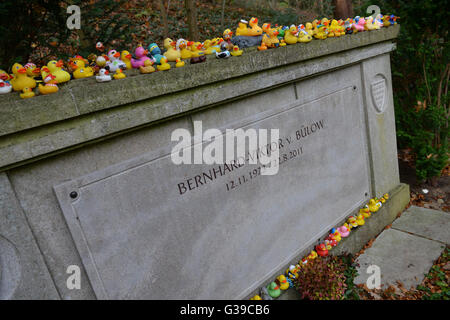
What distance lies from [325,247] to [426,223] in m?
1.59

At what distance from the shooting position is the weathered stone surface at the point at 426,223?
3469 mm

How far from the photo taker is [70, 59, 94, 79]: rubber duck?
5.60 feet

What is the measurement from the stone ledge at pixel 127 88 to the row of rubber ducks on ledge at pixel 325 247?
1.90 meters

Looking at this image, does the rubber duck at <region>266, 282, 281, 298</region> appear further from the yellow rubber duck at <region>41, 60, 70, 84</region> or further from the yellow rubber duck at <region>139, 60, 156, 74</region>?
the yellow rubber duck at <region>41, 60, 70, 84</region>

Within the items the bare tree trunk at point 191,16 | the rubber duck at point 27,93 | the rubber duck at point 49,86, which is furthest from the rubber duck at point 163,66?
the bare tree trunk at point 191,16

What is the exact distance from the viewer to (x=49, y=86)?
1.51 meters

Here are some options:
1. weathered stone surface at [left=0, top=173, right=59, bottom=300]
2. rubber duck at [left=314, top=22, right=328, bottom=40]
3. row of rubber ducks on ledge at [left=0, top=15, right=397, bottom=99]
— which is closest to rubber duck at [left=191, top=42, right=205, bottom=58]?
row of rubber ducks on ledge at [left=0, top=15, right=397, bottom=99]

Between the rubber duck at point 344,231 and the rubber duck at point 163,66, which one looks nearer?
the rubber duck at point 163,66

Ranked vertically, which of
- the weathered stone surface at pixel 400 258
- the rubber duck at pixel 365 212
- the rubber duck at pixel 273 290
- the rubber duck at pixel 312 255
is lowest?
the weathered stone surface at pixel 400 258

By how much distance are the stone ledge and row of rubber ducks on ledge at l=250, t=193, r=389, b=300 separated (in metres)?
1.90

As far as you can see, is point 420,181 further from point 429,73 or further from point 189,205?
point 189,205

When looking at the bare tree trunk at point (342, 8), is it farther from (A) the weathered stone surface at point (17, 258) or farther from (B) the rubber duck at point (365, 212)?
(A) the weathered stone surface at point (17, 258)

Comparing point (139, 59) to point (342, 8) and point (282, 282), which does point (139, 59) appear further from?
point (342, 8)
